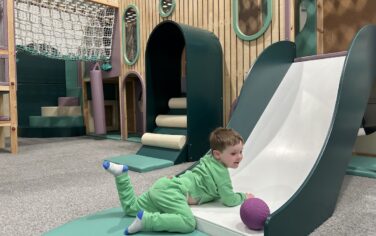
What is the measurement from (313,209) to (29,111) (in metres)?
8.72

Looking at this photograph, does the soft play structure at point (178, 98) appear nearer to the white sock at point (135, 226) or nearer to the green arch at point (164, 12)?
the green arch at point (164, 12)

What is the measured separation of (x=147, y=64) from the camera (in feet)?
14.3

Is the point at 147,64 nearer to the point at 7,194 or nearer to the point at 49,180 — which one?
the point at 49,180

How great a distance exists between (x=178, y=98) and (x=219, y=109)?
0.57 m

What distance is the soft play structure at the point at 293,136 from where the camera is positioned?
171cm

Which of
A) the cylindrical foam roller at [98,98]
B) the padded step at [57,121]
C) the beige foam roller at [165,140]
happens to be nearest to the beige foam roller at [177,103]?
the beige foam roller at [165,140]

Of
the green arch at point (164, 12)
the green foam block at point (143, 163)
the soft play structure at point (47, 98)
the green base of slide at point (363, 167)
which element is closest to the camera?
the green base of slide at point (363, 167)

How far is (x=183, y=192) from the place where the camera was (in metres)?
1.80

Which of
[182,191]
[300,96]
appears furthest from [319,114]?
[182,191]

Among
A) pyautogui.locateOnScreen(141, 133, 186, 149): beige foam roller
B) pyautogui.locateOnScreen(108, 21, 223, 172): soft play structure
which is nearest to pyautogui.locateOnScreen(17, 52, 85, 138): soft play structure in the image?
pyautogui.locateOnScreen(108, 21, 223, 172): soft play structure

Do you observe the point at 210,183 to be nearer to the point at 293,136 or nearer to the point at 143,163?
the point at 293,136

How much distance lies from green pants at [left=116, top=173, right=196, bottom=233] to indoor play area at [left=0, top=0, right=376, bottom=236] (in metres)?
0.07

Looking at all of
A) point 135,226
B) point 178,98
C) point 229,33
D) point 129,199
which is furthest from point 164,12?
point 135,226

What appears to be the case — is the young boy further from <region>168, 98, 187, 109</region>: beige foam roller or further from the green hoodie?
<region>168, 98, 187, 109</region>: beige foam roller
